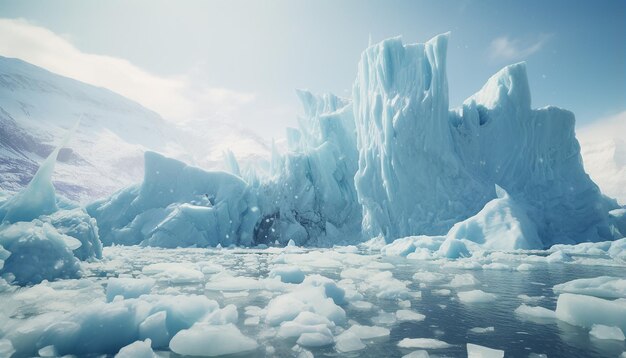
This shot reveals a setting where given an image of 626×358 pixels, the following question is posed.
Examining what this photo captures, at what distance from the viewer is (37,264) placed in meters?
6.56

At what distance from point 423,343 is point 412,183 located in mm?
16426

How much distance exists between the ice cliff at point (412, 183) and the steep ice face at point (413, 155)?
0.06 m

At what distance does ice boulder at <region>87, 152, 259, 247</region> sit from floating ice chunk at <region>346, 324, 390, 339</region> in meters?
18.4

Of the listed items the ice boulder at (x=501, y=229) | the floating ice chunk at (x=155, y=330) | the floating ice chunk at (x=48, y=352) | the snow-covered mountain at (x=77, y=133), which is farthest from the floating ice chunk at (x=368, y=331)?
the snow-covered mountain at (x=77, y=133)

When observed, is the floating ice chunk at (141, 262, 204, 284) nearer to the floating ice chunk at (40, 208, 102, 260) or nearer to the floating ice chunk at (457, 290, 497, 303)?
the floating ice chunk at (40, 208, 102, 260)

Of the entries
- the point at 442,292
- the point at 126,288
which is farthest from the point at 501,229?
the point at 126,288

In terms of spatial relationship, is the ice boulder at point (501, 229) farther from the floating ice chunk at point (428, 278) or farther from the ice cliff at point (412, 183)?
the floating ice chunk at point (428, 278)

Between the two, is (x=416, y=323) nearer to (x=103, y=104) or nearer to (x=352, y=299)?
(x=352, y=299)

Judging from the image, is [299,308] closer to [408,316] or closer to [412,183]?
[408,316]

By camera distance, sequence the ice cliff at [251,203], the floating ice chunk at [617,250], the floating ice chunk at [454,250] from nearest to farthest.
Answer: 1. the floating ice chunk at [617,250]
2. the floating ice chunk at [454,250]
3. the ice cliff at [251,203]

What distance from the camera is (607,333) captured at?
314 cm

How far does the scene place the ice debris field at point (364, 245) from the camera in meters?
3.10

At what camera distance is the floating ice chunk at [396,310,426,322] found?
3.84 metres

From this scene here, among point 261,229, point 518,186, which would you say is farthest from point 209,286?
point 261,229
